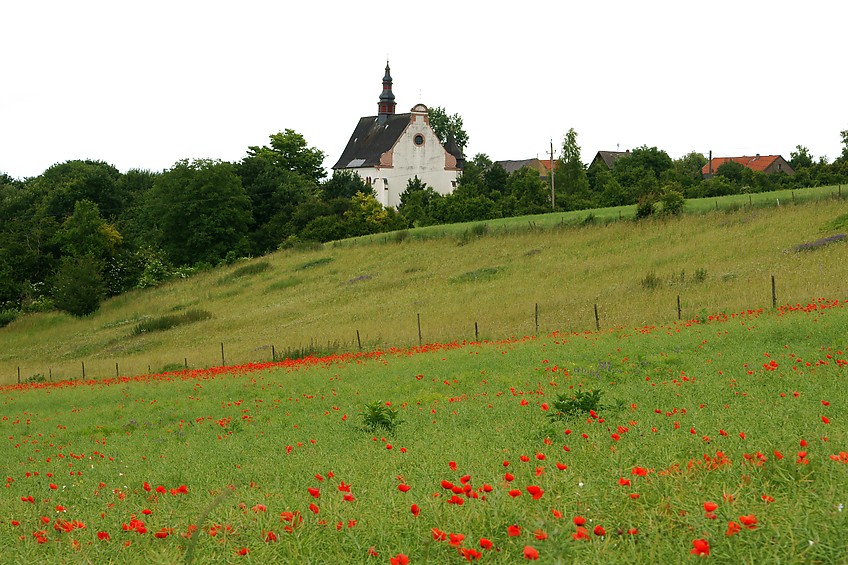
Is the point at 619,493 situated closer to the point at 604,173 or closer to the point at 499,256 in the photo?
the point at 499,256

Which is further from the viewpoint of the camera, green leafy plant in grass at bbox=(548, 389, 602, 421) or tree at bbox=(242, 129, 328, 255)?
tree at bbox=(242, 129, 328, 255)

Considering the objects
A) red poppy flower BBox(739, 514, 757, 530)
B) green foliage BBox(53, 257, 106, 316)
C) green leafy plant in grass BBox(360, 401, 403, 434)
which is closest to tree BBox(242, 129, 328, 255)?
green foliage BBox(53, 257, 106, 316)

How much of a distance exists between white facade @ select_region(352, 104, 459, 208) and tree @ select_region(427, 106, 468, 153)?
26.4 meters

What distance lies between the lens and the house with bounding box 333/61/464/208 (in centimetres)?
11688

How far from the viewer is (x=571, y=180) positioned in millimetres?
103875

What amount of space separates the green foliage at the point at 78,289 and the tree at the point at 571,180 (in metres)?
48.9

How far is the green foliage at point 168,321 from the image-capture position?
51312mm

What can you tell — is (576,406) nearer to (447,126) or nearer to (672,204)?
(672,204)

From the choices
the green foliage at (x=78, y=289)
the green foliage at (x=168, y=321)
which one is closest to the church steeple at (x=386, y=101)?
the green foliage at (x=78, y=289)

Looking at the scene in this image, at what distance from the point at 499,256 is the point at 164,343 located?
23.5m

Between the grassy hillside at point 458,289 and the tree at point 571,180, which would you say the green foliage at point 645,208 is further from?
the tree at point 571,180

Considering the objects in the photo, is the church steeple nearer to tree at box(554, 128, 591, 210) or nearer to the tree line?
the tree line

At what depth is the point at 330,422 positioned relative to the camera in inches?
489

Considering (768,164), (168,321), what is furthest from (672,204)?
(768,164)
